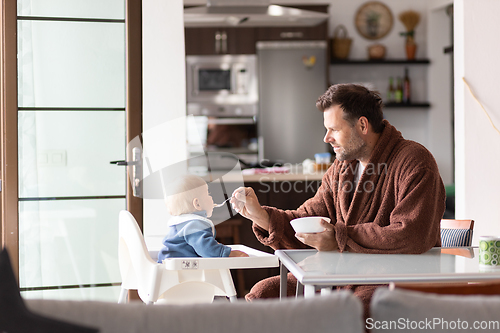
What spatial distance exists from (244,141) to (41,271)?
9.74 feet

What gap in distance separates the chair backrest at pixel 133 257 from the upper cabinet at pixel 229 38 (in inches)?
139

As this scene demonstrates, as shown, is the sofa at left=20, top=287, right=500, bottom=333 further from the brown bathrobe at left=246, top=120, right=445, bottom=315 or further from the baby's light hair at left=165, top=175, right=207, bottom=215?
the baby's light hair at left=165, top=175, right=207, bottom=215

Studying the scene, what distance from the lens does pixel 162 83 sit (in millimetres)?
2793

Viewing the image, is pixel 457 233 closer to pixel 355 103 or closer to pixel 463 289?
pixel 355 103

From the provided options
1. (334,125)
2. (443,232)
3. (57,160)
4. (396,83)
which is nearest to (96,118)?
(57,160)

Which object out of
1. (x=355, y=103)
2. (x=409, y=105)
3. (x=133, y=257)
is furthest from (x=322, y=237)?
(x=409, y=105)

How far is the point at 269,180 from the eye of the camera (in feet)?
10.9

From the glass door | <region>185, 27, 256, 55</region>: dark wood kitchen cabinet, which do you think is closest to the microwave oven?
<region>185, 27, 256, 55</region>: dark wood kitchen cabinet

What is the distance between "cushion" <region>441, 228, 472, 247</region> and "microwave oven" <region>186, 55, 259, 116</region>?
3.37 metres

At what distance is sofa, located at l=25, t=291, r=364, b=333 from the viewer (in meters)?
0.78

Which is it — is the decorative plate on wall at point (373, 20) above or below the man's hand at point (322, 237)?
above

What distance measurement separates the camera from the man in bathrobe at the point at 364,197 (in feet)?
5.40

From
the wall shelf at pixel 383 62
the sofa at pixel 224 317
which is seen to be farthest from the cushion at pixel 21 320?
the wall shelf at pixel 383 62

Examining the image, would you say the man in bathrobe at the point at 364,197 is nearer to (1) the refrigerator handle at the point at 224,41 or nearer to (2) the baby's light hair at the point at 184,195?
(2) the baby's light hair at the point at 184,195
